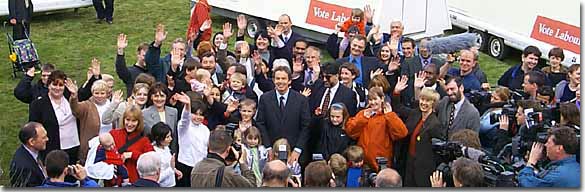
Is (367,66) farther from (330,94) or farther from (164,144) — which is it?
(164,144)

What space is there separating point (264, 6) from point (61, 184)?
9.26 metres

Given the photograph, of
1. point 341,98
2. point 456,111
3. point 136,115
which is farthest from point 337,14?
point 136,115

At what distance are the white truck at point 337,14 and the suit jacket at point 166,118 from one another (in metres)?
5.88

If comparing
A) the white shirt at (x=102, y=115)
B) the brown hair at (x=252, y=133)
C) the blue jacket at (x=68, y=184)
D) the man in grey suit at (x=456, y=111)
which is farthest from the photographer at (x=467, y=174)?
the white shirt at (x=102, y=115)

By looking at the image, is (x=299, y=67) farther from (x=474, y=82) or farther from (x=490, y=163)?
(x=490, y=163)

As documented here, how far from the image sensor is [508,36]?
1396 centimetres

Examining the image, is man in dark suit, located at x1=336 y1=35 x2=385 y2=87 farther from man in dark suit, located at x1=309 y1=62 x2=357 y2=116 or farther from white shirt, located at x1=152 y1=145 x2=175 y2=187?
white shirt, located at x1=152 y1=145 x2=175 y2=187

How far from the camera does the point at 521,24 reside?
13.6m

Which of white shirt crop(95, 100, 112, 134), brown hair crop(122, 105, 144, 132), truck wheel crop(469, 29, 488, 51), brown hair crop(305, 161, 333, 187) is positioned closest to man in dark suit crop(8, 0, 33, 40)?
white shirt crop(95, 100, 112, 134)

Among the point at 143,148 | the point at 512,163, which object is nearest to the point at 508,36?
the point at 512,163

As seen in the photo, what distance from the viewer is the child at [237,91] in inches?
345

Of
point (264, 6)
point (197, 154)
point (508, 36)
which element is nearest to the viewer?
point (197, 154)

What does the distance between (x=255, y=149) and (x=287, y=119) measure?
34.1 inches

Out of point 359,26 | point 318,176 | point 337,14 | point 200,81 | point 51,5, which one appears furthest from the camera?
point 51,5
